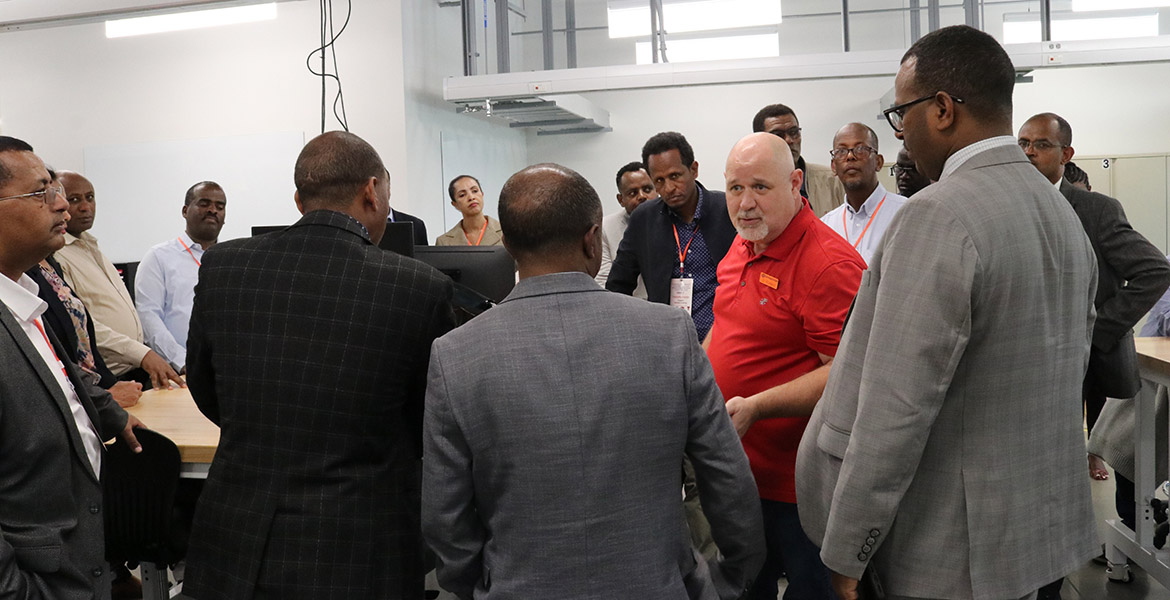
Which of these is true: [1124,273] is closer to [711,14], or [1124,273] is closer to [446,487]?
[446,487]

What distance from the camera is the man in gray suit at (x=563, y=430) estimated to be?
55.1 inches

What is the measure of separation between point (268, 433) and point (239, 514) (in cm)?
17

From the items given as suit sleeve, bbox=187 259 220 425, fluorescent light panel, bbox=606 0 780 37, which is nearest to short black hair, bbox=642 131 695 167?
suit sleeve, bbox=187 259 220 425

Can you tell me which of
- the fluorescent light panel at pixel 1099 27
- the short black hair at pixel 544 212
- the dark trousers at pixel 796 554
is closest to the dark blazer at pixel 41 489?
the short black hair at pixel 544 212

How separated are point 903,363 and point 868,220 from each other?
2301 mm

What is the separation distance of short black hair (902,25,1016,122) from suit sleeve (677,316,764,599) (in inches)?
23.8

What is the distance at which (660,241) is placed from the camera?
3037mm

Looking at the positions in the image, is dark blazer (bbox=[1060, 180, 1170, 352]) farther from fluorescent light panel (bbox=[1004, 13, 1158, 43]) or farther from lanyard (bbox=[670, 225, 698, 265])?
fluorescent light panel (bbox=[1004, 13, 1158, 43])

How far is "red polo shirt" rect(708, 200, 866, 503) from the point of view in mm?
1972

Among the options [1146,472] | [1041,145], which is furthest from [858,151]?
[1146,472]

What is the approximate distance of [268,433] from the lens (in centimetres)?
169

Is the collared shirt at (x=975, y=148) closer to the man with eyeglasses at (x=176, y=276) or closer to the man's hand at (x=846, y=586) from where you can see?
the man's hand at (x=846, y=586)

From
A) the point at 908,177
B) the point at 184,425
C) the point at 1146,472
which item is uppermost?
the point at 908,177

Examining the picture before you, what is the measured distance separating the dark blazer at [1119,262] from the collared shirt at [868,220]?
661mm
